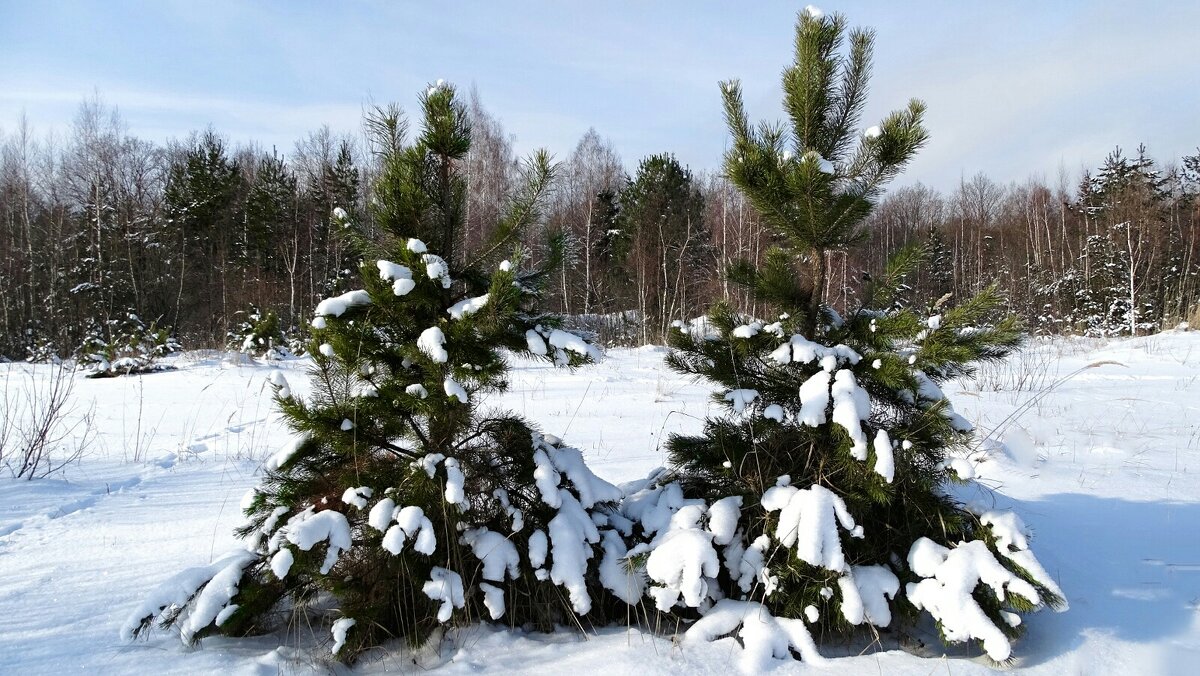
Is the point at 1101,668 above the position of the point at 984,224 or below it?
below

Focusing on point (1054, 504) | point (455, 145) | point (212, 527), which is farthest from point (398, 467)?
point (1054, 504)

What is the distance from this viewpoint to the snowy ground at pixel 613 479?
6.73 ft

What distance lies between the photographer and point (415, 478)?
2266 mm

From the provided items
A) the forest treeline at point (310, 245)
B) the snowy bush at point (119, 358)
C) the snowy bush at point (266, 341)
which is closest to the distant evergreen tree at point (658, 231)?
the forest treeline at point (310, 245)

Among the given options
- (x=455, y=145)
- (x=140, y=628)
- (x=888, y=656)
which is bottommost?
(x=888, y=656)

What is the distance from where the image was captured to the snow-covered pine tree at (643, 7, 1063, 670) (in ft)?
6.96

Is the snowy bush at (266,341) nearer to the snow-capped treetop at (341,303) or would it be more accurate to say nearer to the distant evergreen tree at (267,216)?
the snow-capped treetop at (341,303)

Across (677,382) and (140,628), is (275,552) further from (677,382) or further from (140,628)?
(677,382)

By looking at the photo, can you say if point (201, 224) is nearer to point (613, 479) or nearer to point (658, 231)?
point (658, 231)

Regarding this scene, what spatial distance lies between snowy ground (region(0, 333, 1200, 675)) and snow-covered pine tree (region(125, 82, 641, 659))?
164mm

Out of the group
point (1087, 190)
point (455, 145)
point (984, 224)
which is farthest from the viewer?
point (984, 224)

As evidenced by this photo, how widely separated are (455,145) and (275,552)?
1718 mm

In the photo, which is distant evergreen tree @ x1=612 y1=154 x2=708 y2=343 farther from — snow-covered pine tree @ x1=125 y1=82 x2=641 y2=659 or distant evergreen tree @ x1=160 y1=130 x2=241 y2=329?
snow-covered pine tree @ x1=125 y1=82 x2=641 y2=659

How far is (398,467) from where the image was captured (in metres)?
2.40
